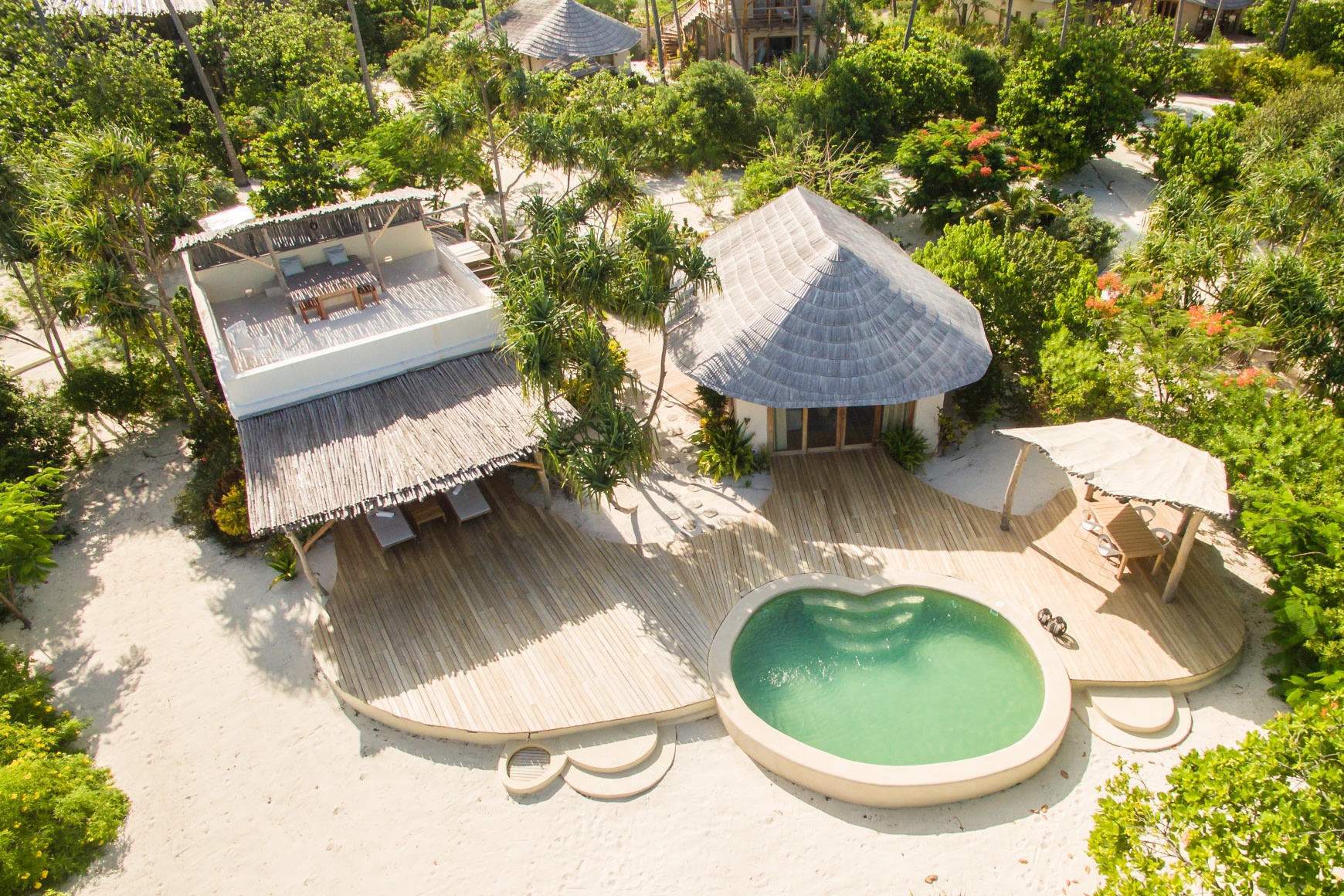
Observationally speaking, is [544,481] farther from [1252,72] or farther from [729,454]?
[1252,72]

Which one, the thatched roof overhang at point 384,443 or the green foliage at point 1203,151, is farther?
the green foliage at point 1203,151

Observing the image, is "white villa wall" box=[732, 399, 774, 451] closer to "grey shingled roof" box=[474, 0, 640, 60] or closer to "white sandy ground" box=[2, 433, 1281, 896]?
"white sandy ground" box=[2, 433, 1281, 896]

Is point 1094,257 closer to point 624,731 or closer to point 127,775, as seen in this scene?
point 624,731

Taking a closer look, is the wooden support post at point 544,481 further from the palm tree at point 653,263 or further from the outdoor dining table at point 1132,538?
the outdoor dining table at point 1132,538

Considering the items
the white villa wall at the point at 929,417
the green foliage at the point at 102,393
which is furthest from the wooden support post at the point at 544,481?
the green foliage at the point at 102,393

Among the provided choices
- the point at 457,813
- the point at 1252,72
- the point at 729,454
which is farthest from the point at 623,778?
the point at 1252,72

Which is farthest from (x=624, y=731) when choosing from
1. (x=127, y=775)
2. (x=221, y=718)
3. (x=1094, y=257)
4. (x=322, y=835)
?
(x=1094, y=257)
